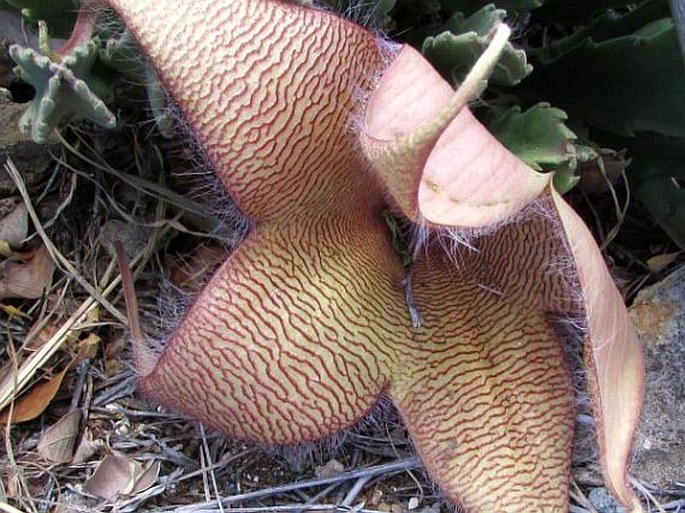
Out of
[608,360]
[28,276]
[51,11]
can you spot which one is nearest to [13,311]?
[28,276]

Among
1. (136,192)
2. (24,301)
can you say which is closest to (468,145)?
(136,192)

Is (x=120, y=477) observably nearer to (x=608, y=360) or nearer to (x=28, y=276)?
(x=28, y=276)

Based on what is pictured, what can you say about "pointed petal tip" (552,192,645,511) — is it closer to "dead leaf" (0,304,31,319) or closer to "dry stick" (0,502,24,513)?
"dry stick" (0,502,24,513)

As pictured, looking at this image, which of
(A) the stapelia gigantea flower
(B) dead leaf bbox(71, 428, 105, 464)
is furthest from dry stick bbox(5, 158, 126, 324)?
(A) the stapelia gigantea flower

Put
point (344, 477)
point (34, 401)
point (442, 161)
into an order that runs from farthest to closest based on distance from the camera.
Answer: point (34, 401)
point (344, 477)
point (442, 161)

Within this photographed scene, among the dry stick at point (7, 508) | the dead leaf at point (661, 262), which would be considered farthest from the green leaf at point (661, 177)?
the dry stick at point (7, 508)

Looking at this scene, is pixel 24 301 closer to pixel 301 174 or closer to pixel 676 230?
pixel 301 174

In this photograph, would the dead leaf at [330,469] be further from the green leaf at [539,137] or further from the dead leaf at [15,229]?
the dead leaf at [15,229]

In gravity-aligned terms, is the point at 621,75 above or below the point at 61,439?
above
